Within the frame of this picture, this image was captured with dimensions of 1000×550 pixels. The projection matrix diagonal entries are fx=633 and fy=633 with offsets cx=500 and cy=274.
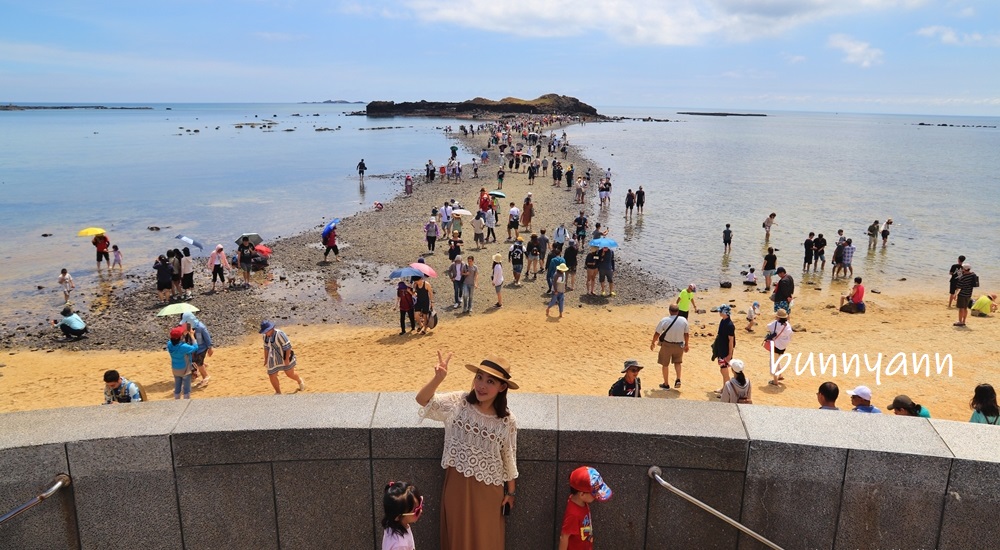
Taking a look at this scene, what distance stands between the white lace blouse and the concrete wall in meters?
0.17

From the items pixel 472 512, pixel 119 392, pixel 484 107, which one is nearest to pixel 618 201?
pixel 119 392

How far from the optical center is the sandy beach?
436 inches

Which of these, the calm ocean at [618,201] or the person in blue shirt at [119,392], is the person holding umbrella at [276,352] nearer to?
the person in blue shirt at [119,392]

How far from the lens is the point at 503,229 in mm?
26516

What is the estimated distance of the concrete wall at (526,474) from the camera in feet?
11.4

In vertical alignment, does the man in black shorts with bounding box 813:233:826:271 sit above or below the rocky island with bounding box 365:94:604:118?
below

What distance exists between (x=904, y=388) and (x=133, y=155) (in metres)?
71.8

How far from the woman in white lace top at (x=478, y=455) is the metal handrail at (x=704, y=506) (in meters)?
0.79

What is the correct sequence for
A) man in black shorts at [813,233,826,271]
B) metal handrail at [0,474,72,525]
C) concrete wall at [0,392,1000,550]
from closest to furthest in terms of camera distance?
metal handrail at [0,474,72,525] → concrete wall at [0,392,1000,550] → man in black shorts at [813,233,826,271]

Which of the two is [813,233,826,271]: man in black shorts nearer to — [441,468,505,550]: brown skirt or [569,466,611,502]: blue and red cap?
[569,466,611,502]: blue and red cap

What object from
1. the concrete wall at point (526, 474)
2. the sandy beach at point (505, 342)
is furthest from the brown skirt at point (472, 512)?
the sandy beach at point (505, 342)

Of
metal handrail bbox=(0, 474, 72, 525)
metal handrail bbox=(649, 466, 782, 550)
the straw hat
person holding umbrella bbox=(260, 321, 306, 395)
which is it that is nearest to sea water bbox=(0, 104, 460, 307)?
person holding umbrella bbox=(260, 321, 306, 395)

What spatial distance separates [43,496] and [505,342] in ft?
34.0

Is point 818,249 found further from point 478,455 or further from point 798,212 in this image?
point 478,455
